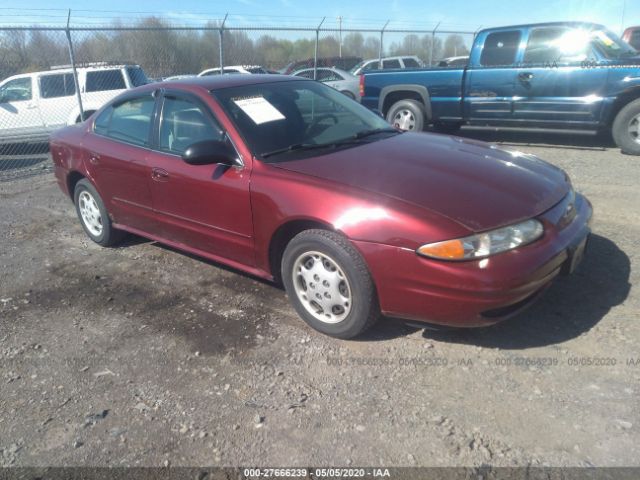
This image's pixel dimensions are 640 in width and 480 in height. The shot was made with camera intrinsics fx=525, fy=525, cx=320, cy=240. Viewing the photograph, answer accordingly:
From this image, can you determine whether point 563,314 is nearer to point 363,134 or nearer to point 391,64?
point 363,134

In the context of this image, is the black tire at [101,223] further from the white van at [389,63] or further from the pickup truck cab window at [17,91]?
the white van at [389,63]

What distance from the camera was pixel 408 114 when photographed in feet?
31.3

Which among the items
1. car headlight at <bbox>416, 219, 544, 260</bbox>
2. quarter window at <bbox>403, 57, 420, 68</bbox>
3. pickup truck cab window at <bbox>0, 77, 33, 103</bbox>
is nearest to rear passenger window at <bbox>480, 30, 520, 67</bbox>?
car headlight at <bbox>416, 219, 544, 260</bbox>

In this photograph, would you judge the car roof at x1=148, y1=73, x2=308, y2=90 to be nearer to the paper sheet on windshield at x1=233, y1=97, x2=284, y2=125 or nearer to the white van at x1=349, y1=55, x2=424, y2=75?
the paper sheet on windshield at x1=233, y1=97, x2=284, y2=125

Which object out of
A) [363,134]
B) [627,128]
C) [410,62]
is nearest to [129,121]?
[363,134]

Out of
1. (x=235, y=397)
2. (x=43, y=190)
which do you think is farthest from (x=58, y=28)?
(x=235, y=397)

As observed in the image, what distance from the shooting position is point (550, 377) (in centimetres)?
278

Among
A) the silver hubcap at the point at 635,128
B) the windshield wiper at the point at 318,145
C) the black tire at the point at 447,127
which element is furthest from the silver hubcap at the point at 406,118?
the windshield wiper at the point at 318,145

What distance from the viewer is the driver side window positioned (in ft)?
12.3

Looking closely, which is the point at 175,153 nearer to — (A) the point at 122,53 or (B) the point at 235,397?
(B) the point at 235,397

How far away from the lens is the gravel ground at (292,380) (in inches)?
95.3

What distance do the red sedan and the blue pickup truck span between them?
16.2 ft

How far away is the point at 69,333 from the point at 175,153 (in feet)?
4.86

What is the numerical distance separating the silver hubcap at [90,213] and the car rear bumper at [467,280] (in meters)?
3.21
